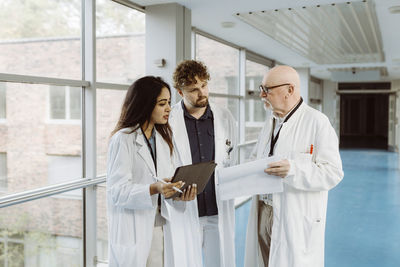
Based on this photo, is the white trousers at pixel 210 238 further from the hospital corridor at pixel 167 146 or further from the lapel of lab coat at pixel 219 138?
the lapel of lab coat at pixel 219 138

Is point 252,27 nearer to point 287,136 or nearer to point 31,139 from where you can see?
point 31,139

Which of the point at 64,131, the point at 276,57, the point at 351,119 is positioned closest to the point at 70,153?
the point at 64,131

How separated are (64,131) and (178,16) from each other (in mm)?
1817

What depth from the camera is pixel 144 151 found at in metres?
2.13

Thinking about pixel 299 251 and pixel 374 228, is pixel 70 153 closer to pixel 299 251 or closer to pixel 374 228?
pixel 299 251

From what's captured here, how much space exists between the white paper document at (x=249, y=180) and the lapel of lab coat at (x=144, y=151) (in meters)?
0.38

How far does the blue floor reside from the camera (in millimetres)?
4152

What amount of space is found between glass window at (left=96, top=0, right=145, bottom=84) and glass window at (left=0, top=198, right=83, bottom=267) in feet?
4.35

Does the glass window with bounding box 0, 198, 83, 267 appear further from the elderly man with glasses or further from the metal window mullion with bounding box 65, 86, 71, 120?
the elderly man with glasses

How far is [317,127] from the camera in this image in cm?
218

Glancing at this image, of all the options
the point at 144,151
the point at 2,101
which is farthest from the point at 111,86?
the point at 144,151

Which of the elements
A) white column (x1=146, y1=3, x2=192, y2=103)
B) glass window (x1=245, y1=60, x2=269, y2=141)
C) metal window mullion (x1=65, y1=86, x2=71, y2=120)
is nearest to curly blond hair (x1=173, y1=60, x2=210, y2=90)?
metal window mullion (x1=65, y1=86, x2=71, y2=120)

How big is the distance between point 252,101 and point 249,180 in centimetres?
627

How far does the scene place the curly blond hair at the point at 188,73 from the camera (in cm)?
252
